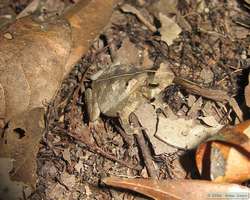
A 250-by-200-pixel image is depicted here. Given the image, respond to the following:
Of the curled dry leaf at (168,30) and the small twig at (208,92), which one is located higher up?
the curled dry leaf at (168,30)

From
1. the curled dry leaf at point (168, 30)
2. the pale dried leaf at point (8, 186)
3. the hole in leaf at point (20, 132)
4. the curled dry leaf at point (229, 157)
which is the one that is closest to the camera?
the curled dry leaf at point (229, 157)

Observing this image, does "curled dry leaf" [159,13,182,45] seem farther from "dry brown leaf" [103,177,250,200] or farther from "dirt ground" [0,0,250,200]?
"dry brown leaf" [103,177,250,200]

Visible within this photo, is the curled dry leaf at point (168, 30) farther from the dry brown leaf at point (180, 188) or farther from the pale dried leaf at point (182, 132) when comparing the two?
the dry brown leaf at point (180, 188)

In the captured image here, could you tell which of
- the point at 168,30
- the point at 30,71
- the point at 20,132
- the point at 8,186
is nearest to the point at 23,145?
the point at 20,132

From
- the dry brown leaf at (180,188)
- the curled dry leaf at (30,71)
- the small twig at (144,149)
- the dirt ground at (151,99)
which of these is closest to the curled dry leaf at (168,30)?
the dirt ground at (151,99)

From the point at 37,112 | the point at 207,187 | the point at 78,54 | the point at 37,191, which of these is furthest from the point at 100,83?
the point at 207,187

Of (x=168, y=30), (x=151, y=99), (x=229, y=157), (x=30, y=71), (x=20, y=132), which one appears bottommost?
(x=229, y=157)

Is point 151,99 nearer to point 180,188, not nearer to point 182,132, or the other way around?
point 182,132

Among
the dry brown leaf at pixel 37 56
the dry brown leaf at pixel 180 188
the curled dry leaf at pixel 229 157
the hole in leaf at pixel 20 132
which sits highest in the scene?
the dry brown leaf at pixel 37 56
